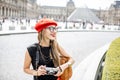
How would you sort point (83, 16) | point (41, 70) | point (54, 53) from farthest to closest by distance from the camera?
point (83, 16)
point (54, 53)
point (41, 70)

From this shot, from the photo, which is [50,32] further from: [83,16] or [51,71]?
[83,16]

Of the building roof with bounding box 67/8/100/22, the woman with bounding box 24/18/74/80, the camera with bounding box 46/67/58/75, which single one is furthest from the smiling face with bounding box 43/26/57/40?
the building roof with bounding box 67/8/100/22

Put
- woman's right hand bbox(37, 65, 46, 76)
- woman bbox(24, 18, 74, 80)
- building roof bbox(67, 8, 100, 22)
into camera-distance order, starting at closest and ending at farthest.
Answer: woman's right hand bbox(37, 65, 46, 76) < woman bbox(24, 18, 74, 80) < building roof bbox(67, 8, 100, 22)

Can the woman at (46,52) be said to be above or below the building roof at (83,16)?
below

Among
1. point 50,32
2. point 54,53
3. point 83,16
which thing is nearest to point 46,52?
point 54,53

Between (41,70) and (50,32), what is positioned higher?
(50,32)

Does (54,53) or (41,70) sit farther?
(54,53)

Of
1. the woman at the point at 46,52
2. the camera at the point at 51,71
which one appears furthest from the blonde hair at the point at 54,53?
the camera at the point at 51,71

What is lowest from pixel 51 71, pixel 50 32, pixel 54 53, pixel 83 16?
pixel 51 71

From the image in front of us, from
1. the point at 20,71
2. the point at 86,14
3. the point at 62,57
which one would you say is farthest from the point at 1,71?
the point at 86,14

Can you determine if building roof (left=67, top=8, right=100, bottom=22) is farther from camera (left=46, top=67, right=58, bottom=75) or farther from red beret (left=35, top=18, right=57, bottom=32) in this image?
camera (left=46, top=67, right=58, bottom=75)

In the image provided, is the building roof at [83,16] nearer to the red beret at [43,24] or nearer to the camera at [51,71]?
the red beret at [43,24]

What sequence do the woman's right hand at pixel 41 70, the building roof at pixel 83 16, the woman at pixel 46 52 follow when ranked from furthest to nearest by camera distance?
the building roof at pixel 83 16 → the woman at pixel 46 52 → the woman's right hand at pixel 41 70

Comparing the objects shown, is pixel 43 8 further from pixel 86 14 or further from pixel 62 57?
pixel 62 57
